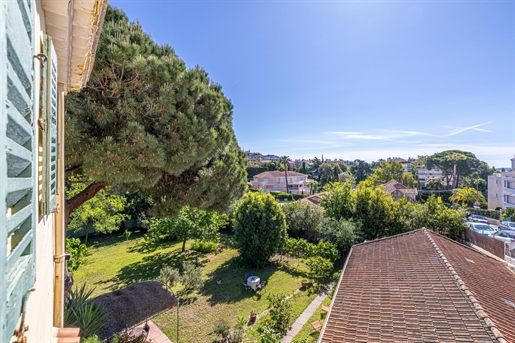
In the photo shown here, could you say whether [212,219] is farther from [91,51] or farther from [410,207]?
[91,51]

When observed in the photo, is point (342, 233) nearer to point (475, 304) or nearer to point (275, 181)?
point (475, 304)

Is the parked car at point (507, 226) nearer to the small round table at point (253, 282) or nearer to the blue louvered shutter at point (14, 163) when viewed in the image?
the small round table at point (253, 282)

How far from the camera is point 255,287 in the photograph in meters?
11.1

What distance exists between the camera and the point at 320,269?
1200cm

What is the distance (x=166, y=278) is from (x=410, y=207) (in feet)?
47.7

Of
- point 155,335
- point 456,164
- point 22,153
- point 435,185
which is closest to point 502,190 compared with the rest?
point 435,185

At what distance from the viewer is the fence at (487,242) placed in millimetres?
12586

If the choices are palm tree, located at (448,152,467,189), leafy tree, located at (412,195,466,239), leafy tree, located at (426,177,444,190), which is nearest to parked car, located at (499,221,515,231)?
leafy tree, located at (412,195,466,239)

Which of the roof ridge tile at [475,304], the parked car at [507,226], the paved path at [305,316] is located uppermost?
the roof ridge tile at [475,304]

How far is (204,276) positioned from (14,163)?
1311 cm

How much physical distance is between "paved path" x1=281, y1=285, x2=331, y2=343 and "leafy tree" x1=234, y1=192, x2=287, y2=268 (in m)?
3.60

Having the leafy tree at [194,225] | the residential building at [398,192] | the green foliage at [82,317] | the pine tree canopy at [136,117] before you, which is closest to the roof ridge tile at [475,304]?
the pine tree canopy at [136,117]

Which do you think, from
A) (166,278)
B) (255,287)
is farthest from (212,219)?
(166,278)

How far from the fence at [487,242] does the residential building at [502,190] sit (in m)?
23.1
